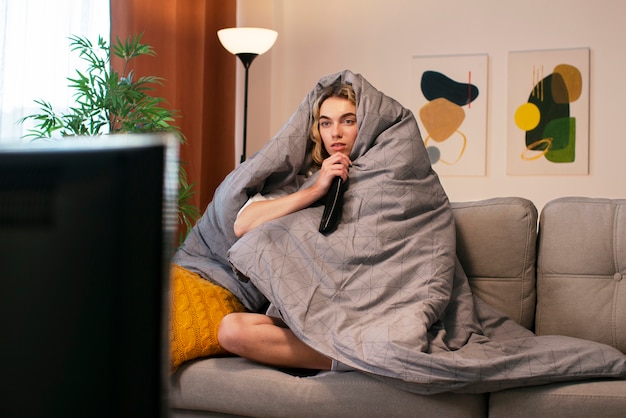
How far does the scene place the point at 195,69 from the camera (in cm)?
429

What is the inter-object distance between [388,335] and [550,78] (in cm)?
304

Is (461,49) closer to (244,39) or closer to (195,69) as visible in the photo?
(244,39)

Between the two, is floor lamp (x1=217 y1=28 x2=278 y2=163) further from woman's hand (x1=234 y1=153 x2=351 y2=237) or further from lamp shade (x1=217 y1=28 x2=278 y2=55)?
woman's hand (x1=234 y1=153 x2=351 y2=237)

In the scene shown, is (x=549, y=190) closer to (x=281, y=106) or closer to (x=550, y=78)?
(x=550, y=78)

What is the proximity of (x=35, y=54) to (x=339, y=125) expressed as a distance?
1.41 meters

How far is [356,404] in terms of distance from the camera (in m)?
1.94

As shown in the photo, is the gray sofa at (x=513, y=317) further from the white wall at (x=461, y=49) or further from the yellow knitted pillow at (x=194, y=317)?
the white wall at (x=461, y=49)

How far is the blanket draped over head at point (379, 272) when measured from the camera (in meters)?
1.90

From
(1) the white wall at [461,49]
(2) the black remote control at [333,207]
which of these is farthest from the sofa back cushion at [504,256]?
(1) the white wall at [461,49]

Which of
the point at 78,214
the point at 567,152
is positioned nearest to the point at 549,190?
the point at 567,152

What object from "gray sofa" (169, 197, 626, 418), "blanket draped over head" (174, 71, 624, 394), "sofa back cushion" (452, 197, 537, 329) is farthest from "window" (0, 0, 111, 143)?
"sofa back cushion" (452, 197, 537, 329)

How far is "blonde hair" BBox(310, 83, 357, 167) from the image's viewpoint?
2.57 metres

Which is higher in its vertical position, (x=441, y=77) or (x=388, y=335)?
(x=441, y=77)

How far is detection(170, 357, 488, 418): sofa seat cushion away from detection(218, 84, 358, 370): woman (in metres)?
0.06
